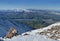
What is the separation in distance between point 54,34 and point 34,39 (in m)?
2.88

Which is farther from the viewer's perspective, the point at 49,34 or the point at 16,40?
the point at 49,34

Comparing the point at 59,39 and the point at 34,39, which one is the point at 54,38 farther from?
the point at 34,39

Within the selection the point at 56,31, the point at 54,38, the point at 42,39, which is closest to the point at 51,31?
the point at 56,31

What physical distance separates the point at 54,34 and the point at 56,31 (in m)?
0.71

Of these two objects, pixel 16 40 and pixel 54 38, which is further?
pixel 54 38

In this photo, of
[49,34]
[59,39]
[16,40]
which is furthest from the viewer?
[49,34]

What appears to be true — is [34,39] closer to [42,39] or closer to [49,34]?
[42,39]

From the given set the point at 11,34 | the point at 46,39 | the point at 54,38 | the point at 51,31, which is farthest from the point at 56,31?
the point at 11,34

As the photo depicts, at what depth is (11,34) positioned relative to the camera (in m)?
16.7

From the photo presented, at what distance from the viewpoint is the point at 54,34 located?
16.5 metres

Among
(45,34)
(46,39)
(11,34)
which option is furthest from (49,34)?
(11,34)

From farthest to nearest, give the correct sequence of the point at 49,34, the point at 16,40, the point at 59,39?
the point at 49,34 → the point at 59,39 → the point at 16,40

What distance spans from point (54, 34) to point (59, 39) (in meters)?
1.04

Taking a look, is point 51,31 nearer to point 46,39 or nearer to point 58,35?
point 58,35
